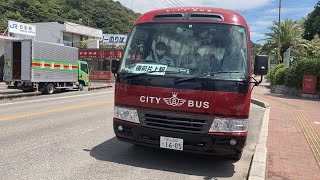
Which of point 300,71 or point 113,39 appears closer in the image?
point 300,71

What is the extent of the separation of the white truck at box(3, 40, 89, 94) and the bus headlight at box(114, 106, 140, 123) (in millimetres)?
17035

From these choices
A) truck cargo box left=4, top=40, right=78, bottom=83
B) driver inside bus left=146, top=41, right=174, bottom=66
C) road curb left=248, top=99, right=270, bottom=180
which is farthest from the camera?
truck cargo box left=4, top=40, right=78, bottom=83

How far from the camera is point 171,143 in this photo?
19.3 ft

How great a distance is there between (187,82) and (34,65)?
60.0 ft

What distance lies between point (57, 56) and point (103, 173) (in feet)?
65.8

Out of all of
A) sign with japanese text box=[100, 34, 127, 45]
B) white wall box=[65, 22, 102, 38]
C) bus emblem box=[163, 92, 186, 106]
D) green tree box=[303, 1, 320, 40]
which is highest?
Answer: green tree box=[303, 1, 320, 40]

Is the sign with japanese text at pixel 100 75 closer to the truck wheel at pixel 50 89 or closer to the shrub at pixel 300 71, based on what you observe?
the truck wheel at pixel 50 89

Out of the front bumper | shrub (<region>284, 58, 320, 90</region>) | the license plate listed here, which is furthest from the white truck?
the license plate

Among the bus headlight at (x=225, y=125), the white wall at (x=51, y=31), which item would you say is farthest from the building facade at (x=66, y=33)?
the bus headlight at (x=225, y=125)

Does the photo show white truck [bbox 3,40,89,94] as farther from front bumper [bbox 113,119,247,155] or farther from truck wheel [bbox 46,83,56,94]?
front bumper [bbox 113,119,247,155]

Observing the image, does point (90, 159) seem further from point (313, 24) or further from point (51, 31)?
point (313, 24)

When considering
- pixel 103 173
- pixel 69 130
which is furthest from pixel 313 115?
pixel 103 173

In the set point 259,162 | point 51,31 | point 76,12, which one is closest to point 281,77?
point 259,162

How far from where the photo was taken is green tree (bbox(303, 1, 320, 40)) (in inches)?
2329
